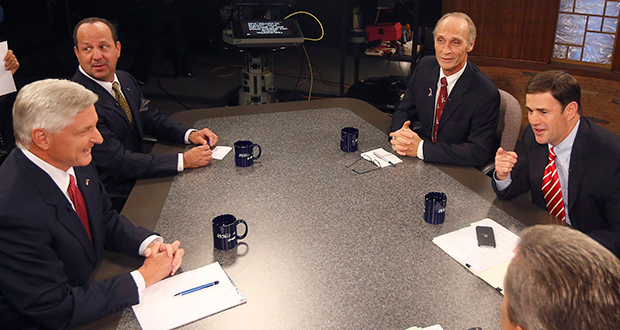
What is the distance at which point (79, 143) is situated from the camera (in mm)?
1503

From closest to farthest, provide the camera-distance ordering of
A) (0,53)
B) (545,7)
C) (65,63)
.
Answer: (0,53) → (545,7) → (65,63)

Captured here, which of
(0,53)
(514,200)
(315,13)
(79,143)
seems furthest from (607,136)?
(315,13)

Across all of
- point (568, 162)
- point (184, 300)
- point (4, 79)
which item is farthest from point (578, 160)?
point (4, 79)

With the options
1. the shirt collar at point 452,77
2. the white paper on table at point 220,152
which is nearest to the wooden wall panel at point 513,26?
the shirt collar at point 452,77

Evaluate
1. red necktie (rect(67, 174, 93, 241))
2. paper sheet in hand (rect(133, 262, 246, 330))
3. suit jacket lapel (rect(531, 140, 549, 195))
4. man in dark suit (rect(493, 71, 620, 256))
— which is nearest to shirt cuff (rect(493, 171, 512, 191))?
man in dark suit (rect(493, 71, 620, 256))

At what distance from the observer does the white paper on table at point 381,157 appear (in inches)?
88.4

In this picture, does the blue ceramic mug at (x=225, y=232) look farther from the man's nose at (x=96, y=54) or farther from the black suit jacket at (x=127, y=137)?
the man's nose at (x=96, y=54)

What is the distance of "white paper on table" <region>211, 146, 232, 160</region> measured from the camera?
2318mm

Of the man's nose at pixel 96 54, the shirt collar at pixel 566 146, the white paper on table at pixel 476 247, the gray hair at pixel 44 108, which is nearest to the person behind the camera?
the gray hair at pixel 44 108

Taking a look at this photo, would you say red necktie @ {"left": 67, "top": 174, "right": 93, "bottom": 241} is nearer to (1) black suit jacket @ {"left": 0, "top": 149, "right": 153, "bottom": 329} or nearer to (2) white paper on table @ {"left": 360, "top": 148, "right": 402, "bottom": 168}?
(1) black suit jacket @ {"left": 0, "top": 149, "right": 153, "bottom": 329}

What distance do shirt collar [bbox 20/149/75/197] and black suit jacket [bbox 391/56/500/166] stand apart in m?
1.46

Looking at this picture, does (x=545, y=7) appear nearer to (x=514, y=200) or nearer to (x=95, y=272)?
(x=514, y=200)

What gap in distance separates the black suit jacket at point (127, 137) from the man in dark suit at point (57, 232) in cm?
48

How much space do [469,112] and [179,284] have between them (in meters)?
1.64
